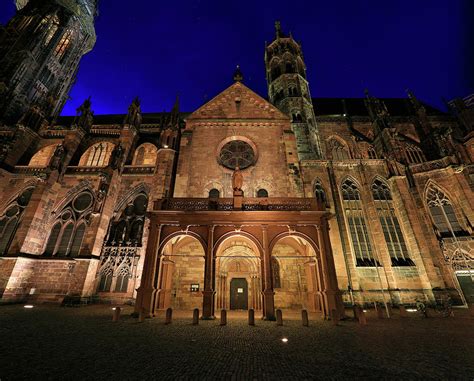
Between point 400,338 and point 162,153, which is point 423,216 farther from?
point 162,153

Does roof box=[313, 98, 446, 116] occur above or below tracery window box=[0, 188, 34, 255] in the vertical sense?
above

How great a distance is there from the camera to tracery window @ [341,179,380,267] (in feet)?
52.1

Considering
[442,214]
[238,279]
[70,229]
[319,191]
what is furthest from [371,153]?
[70,229]

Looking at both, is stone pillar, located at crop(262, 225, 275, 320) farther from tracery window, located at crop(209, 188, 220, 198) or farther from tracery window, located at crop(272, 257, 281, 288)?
tracery window, located at crop(209, 188, 220, 198)

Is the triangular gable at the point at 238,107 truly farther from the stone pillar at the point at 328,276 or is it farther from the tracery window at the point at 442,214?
the tracery window at the point at 442,214

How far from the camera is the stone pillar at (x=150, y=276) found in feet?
34.4

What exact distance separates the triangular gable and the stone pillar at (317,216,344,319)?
12.5 metres

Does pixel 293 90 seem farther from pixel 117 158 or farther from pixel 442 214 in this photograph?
pixel 117 158

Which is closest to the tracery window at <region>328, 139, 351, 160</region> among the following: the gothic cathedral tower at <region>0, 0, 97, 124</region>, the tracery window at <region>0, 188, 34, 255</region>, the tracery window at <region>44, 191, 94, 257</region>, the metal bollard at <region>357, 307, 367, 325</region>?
the metal bollard at <region>357, 307, 367, 325</region>

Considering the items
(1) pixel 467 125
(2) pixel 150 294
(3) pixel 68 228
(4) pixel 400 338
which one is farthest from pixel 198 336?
(1) pixel 467 125

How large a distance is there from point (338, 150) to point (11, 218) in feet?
101

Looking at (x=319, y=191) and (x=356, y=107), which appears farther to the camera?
(x=356, y=107)

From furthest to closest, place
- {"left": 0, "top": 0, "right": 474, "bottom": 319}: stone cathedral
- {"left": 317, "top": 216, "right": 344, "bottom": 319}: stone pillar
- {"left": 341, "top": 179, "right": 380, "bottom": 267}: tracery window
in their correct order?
{"left": 341, "top": 179, "right": 380, "bottom": 267}: tracery window < {"left": 0, "top": 0, "right": 474, "bottom": 319}: stone cathedral < {"left": 317, "top": 216, "right": 344, "bottom": 319}: stone pillar

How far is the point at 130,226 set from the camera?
54.9 feet
